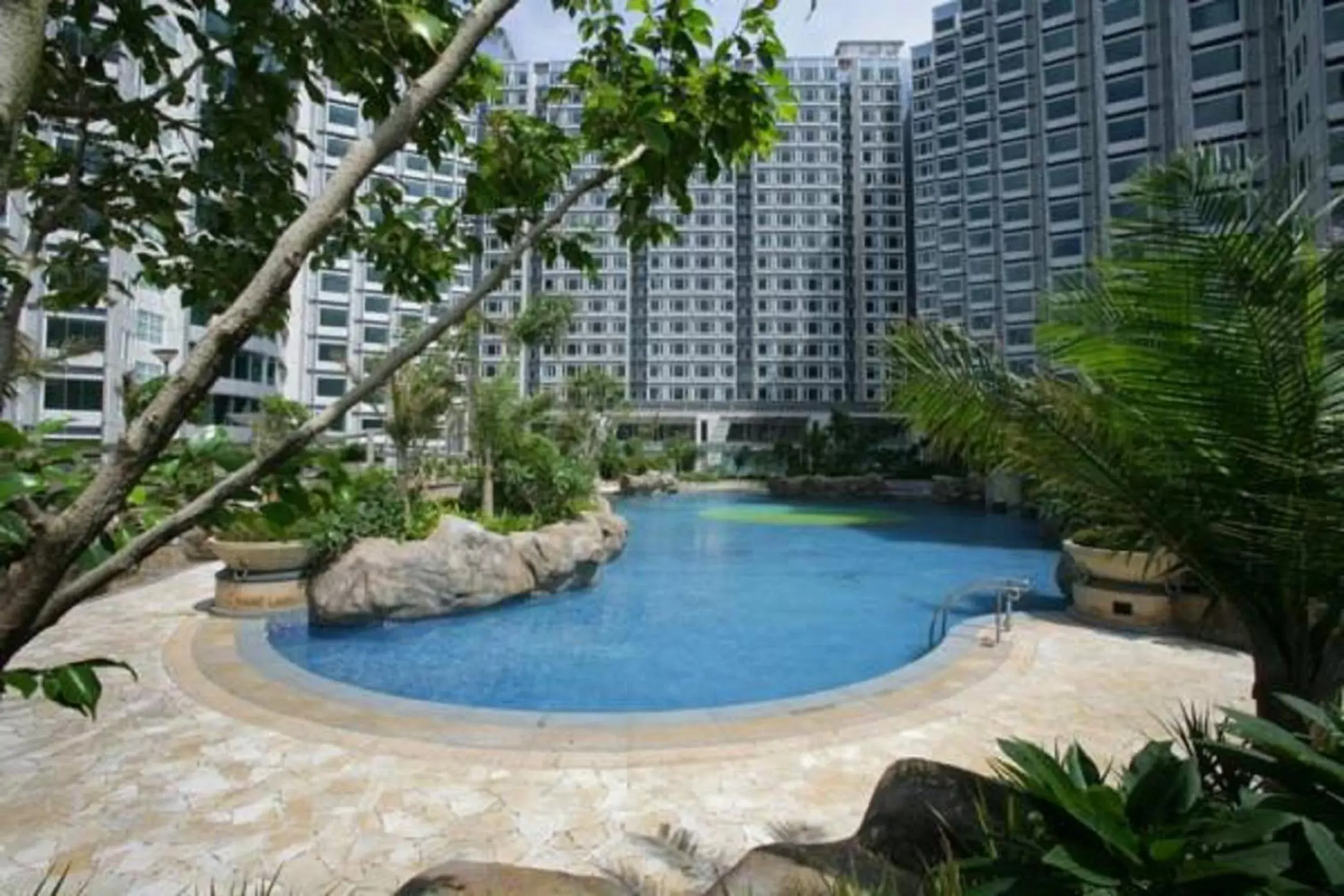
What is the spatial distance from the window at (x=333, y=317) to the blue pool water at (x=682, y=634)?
1296 inches

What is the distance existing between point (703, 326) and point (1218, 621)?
55996 millimetres

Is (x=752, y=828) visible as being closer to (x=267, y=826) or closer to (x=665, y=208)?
(x=267, y=826)

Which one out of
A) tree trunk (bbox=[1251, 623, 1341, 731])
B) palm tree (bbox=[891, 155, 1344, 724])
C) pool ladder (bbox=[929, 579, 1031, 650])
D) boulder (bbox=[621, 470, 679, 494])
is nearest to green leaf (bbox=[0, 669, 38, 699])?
palm tree (bbox=[891, 155, 1344, 724])

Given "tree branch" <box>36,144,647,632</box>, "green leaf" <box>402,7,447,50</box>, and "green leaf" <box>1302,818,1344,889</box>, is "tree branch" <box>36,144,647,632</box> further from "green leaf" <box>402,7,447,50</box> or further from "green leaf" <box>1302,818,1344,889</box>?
"green leaf" <box>1302,818,1344,889</box>

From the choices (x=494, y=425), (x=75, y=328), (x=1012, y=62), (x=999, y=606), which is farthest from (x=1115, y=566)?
(x=1012, y=62)

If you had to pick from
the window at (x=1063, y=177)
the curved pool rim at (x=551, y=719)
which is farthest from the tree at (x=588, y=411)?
the window at (x=1063, y=177)

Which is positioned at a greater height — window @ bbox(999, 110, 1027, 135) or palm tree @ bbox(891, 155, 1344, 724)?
window @ bbox(999, 110, 1027, 135)

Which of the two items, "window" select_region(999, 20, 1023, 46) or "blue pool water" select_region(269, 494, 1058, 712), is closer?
"blue pool water" select_region(269, 494, 1058, 712)

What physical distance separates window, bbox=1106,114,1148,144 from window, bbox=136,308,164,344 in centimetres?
4681

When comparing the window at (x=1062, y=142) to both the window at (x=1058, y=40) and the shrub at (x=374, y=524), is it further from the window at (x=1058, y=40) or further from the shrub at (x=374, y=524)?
the shrub at (x=374, y=524)

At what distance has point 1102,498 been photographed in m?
3.78

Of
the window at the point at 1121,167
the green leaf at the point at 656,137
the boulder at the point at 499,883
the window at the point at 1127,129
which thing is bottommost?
the boulder at the point at 499,883

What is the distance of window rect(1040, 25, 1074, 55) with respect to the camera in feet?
135

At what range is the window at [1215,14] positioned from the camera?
1293 inches
